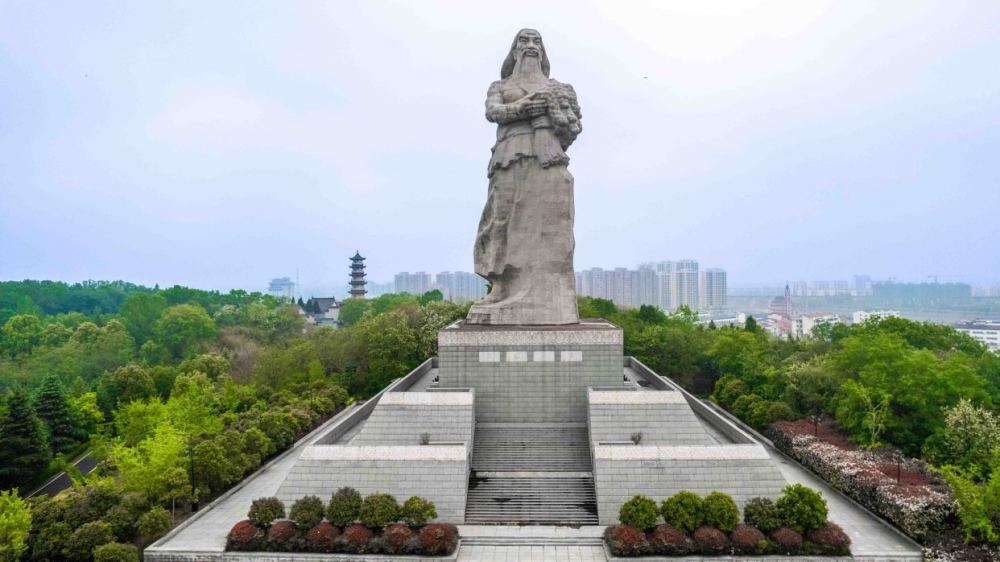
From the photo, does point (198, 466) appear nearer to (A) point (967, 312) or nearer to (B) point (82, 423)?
(B) point (82, 423)

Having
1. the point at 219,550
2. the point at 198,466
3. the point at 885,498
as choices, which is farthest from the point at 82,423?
the point at 885,498

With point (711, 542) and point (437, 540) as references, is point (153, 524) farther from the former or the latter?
point (711, 542)

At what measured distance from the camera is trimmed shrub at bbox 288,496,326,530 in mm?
12445

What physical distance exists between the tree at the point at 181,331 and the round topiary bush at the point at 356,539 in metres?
29.7

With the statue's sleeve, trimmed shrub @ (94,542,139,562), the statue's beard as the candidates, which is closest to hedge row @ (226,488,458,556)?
trimmed shrub @ (94,542,139,562)

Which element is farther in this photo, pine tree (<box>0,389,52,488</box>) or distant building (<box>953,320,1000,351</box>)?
distant building (<box>953,320,1000,351</box>)

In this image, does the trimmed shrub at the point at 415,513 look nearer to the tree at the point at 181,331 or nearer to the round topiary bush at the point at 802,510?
the round topiary bush at the point at 802,510

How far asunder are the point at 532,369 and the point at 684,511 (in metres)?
6.15

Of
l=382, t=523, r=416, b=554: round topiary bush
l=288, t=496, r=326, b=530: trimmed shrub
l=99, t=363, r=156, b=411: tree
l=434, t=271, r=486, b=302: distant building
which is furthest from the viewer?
l=434, t=271, r=486, b=302: distant building

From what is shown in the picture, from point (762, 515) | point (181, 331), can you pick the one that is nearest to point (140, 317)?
point (181, 331)

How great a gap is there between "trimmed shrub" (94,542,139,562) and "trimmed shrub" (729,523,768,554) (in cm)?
1165

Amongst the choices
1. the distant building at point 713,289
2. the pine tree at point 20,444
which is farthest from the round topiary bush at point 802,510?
the distant building at point 713,289

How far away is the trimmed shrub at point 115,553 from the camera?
11.4m

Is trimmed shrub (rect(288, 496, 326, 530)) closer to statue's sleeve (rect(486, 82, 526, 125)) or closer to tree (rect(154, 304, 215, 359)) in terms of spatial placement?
statue's sleeve (rect(486, 82, 526, 125))
